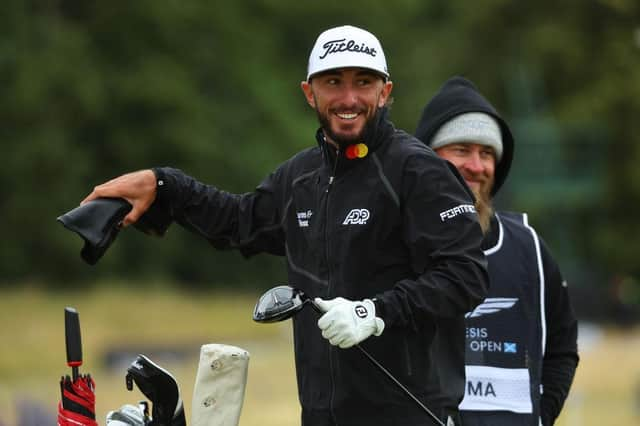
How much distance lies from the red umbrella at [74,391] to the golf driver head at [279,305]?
0.79m

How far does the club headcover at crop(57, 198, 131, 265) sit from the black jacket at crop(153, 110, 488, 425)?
0.77m

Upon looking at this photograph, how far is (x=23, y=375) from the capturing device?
23062 millimetres

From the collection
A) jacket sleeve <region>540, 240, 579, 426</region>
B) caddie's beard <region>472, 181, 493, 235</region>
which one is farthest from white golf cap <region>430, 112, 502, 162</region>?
jacket sleeve <region>540, 240, 579, 426</region>

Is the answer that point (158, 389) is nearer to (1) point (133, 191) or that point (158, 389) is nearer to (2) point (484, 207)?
(1) point (133, 191)

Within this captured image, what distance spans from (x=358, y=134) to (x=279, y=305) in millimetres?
749

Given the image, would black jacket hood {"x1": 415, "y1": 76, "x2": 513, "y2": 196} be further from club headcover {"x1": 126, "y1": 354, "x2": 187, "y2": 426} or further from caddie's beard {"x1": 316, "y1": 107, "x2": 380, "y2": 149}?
club headcover {"x1": 126, "y1": 354, "x2": 187, "y2": 426}

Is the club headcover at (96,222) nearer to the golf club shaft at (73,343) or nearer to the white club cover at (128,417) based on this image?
the golf club shaft at (73,343)

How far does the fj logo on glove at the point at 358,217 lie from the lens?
5047mm

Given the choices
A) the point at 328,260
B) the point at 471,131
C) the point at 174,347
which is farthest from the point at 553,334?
the point at 174,347

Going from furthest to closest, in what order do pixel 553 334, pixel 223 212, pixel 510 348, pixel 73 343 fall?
1. pixel 553 334
2. pixel 510 348
3. pixel 223 212
4. pixel 73 343

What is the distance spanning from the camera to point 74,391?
5.14m

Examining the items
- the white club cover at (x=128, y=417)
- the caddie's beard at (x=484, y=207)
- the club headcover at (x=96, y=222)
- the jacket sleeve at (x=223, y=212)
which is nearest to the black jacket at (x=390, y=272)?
the jacket sleeve at (x=223, y=212)

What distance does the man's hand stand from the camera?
548 centimetres

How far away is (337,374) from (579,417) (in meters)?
11.1
